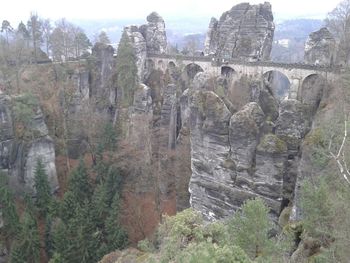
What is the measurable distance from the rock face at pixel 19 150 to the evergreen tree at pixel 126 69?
9702 millimetres

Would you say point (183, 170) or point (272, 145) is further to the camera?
point (183, 170)

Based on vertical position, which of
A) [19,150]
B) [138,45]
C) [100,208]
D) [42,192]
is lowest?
[100,208]

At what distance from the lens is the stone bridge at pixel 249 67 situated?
3570 cm

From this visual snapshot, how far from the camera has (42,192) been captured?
3497 cm

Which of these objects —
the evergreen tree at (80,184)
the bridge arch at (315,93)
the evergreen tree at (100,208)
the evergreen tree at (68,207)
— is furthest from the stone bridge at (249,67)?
the evergreen tree at (68,207)

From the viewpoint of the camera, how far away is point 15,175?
126 feet

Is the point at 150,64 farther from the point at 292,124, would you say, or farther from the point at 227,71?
the point at 292,124

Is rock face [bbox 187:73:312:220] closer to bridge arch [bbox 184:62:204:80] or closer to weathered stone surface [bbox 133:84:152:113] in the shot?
weathered stone surface [bbox 133:84:152:113]

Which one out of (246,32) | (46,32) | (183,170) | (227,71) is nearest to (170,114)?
(227,71)

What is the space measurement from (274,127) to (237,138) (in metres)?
2.36

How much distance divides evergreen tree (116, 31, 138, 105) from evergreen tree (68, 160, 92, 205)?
10.8 meters

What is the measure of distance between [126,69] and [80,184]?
46.5 ft

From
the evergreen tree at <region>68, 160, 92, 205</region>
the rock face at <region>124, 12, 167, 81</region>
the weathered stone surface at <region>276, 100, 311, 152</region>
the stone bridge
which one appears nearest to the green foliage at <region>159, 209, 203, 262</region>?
the weathered stone surface at <region>276, 100, 311, 152</region>

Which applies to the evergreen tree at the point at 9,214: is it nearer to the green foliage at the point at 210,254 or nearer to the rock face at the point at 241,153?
the rock face at the point at 241,153
